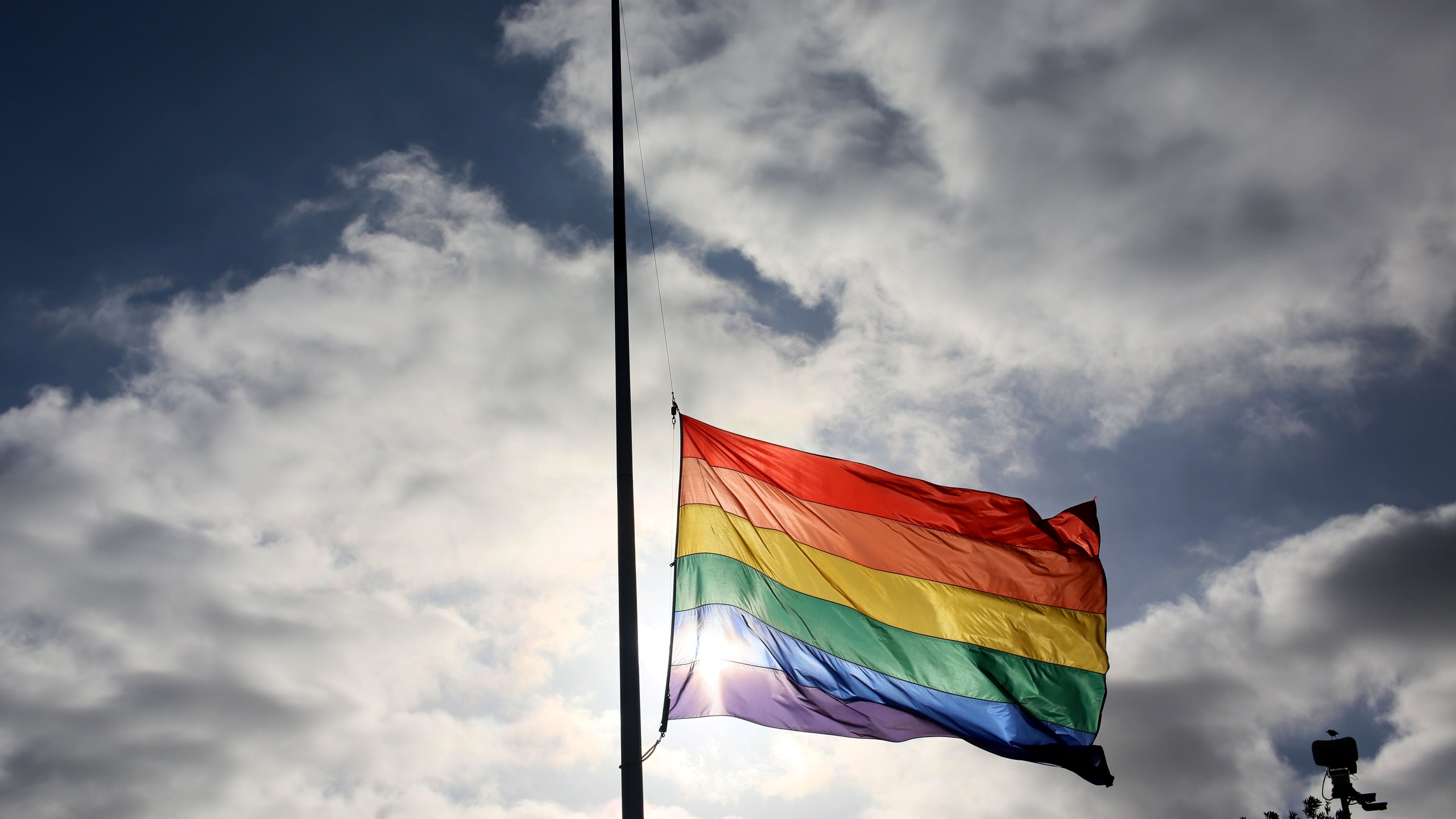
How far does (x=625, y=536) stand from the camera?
7926mm

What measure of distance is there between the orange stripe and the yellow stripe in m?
0.11

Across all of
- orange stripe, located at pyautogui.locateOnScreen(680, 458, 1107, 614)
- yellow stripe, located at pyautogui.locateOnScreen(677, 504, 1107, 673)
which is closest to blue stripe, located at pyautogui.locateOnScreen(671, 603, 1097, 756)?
yellow stripe, located at pyautogui.locateOnScreen(677, 504, 1107, 673)

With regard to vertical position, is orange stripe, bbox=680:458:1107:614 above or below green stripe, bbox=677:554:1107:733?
above

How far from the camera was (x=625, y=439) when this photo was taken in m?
8.53

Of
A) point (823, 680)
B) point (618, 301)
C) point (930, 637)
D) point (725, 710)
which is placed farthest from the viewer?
point (930, 637)

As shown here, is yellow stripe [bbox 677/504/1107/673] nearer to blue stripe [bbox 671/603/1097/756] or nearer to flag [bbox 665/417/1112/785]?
flag [bbox 665/417/1112/785]

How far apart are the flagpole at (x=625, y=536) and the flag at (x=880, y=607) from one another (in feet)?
8.55

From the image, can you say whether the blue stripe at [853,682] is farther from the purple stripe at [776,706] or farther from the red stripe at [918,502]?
the red stripe at [918,502]

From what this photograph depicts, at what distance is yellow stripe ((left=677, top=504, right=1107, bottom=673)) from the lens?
38.3 feet

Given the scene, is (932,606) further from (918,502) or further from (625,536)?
(625,536)

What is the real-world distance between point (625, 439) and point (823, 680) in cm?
454

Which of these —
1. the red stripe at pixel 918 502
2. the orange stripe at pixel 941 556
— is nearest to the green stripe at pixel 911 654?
the orange stripe at pixel 941 556

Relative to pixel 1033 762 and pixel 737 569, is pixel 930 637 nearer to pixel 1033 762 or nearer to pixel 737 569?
pixel 1033 762

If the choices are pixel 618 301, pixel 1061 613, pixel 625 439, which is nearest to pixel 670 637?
pixel 625 439
